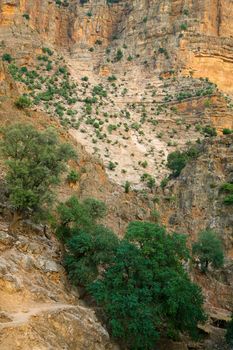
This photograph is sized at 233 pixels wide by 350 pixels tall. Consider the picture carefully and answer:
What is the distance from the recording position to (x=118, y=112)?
229ft

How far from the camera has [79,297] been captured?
24578mm

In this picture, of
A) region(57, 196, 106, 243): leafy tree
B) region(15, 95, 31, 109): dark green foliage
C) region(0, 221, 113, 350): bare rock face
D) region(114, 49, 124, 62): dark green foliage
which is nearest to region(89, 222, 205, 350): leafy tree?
region(0, 221, 113, 350): bare rock face

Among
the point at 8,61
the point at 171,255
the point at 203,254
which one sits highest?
the point at 8,61

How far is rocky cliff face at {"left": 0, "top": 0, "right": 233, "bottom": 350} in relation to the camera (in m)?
22.2

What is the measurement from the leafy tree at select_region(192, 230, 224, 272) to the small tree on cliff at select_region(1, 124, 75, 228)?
1506cm

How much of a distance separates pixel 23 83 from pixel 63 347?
5275 centimetres

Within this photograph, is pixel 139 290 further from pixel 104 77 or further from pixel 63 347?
pixel 104 77

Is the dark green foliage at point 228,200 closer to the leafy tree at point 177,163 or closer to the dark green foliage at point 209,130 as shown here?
the leafy tree at point 177,163

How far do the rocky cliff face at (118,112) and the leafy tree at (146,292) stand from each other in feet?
4.51

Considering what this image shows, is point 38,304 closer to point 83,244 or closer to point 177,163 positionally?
point 83,244

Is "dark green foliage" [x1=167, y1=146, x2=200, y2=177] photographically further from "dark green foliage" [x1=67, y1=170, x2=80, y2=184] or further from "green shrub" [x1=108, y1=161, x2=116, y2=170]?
"dark green foliage" [x1=67, y1=170, x2=80, y2=184]

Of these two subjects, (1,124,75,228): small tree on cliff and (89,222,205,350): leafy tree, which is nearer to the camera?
(89,222,205,350): leafy tree

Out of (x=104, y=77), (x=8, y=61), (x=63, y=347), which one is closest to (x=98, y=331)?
(x=63, y=347)

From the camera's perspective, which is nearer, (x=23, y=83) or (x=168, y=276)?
(x=168, y=276)
